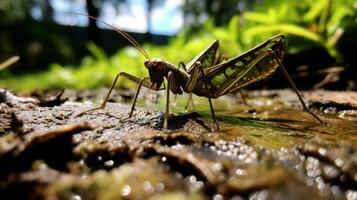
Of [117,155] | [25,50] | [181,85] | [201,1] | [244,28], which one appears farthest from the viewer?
[201,1]

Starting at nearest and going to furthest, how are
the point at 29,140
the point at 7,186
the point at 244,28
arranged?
the point at 7,186 < the point at 29,140 < the point at 244,28

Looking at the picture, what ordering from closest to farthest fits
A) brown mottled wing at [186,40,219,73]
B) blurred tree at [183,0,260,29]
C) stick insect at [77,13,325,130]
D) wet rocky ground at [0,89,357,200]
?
wet rocky ground at [0,89,357,200] < stick insect at [77,13,325,130] < brown mottled wing at [186,40,219,73] < blurred tree at [183,0,260,29]

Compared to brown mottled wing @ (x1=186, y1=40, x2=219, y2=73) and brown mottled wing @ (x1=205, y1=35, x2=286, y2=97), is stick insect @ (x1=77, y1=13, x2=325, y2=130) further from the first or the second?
brown mottled wing @ (x1=186, y1=40, x2=219, y2=73)

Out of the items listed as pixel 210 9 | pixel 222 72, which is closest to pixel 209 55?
pixel 222 72

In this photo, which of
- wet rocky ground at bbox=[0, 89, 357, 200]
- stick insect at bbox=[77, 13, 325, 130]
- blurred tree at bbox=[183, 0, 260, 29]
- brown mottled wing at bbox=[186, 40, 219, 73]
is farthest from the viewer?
blurred tree at bbox=[183, 0, 260, 29]

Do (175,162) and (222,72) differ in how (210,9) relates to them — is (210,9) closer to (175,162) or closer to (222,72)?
(222,72)

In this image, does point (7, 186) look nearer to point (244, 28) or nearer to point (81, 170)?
point (81, 170)

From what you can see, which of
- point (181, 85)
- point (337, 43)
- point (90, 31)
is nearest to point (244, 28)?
point (337, 43)

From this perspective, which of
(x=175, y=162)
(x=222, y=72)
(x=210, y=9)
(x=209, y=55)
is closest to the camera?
(x=175, y=162)

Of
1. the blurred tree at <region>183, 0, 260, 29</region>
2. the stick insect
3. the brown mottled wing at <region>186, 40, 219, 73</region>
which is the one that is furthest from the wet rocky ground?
the blurred tree at <region>183, 0, 260, 29</region>
